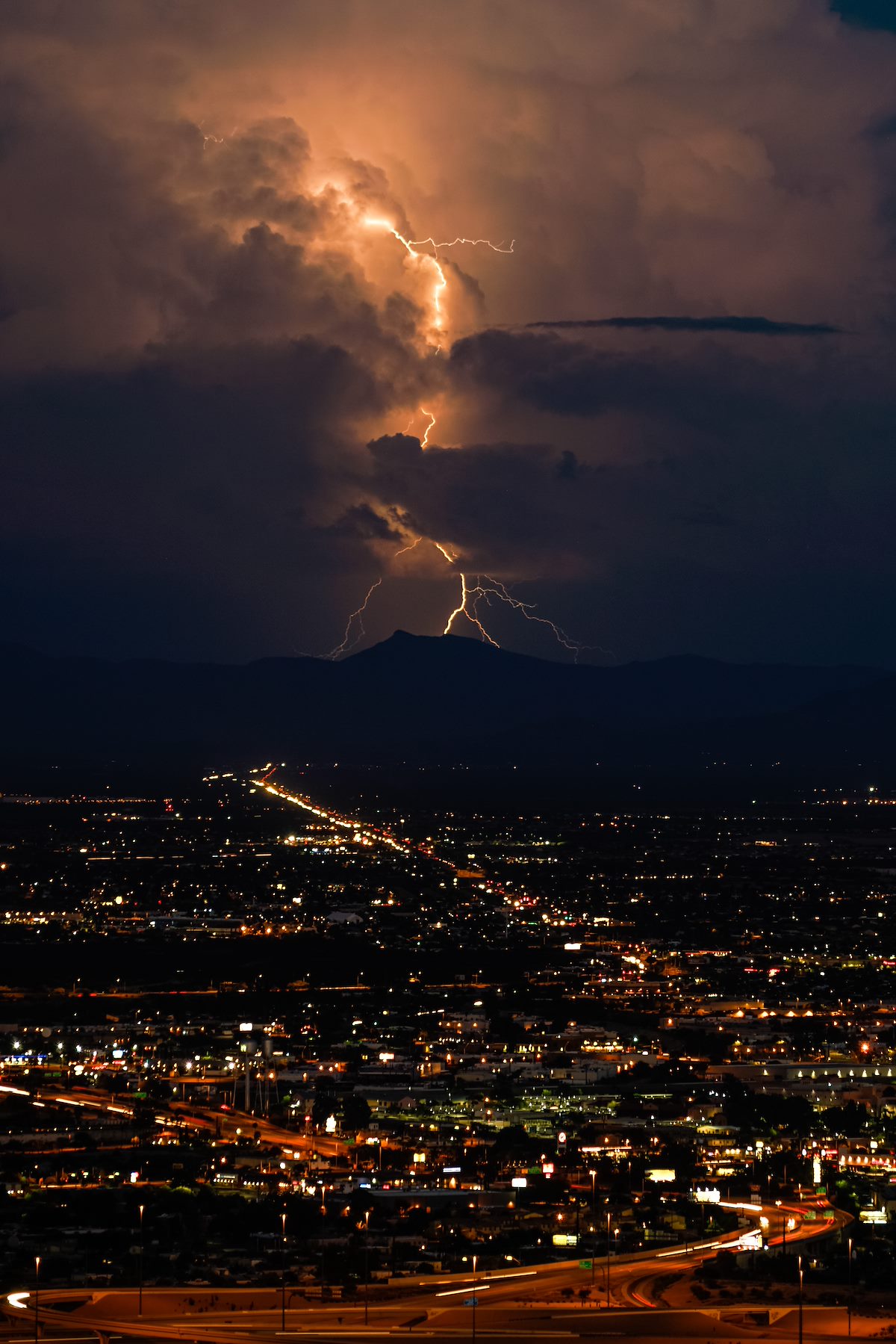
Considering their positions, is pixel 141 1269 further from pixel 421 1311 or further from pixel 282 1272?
pixel 421 1311

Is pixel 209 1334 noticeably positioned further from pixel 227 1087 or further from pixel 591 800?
pixel 591 800

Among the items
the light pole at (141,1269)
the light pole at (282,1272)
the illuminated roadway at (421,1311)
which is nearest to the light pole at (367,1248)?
the illuminated roadway at (421,1311)

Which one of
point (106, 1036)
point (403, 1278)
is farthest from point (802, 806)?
point (403, 1278)

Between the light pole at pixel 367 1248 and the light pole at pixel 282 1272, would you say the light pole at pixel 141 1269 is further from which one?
the light pole at pixel 367 1248

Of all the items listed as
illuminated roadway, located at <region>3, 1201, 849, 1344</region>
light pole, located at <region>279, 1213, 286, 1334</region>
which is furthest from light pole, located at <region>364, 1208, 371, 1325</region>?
light pole, located at <region>279, 1213, 286, 1334</region>

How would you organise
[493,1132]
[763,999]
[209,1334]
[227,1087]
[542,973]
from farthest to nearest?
[542,973], [763,999], [227,1087], [493,1132], [209,1334]

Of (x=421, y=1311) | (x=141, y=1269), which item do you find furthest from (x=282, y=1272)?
(x=421, y=1311)
